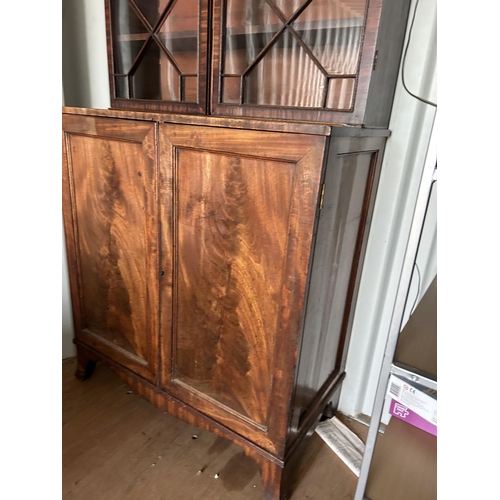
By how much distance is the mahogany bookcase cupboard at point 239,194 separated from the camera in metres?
0.94

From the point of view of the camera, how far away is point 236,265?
3.47 feet

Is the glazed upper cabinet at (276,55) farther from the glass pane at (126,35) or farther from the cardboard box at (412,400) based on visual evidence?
the cardboard box at (412,400)

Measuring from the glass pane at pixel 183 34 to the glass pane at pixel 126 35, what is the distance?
0.10 meters

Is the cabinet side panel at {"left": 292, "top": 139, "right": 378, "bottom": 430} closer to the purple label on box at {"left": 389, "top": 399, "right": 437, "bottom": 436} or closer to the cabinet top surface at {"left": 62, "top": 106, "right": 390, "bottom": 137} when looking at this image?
the cabinet top surface at {"left": 62, "top": 106, "right": 390, "bottom": 137}

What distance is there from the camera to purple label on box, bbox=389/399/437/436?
0.96 m

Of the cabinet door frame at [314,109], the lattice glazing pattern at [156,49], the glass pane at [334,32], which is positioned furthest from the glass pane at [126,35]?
the glass pane at [334,32]

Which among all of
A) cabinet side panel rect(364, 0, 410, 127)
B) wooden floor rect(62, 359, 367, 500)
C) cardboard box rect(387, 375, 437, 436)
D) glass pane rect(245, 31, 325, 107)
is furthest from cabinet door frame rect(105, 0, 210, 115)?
wooden floor rect(62, 359, 367, 500)

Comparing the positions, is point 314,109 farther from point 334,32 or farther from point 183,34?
point 183,34

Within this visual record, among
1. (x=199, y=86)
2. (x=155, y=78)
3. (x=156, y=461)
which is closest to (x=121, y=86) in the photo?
(x=155, y=78)
